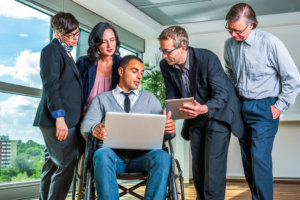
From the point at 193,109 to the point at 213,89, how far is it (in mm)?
233

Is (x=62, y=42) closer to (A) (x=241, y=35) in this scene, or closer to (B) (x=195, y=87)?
(B) (x=195, y=87)

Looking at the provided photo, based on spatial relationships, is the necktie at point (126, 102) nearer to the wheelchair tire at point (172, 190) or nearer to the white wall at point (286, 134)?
the wheelchair tire at point (172, 190)

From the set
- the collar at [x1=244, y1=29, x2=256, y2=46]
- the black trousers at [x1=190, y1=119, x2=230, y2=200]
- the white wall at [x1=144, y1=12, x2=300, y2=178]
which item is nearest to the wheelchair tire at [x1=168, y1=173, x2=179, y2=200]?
the black trousers at [x1=190, y1=119, x2=230, y2=200]

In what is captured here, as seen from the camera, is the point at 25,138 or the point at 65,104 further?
the point at 25,138

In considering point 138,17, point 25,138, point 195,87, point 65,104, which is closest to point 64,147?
point 65,104

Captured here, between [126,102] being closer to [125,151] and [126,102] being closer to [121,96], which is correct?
[121,96]

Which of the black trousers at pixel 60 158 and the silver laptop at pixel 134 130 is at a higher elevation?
the silver laptop at pixel 134 130

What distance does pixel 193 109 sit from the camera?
7.45 ft

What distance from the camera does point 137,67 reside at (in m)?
2.50

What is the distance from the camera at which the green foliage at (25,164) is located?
3940 millimetres

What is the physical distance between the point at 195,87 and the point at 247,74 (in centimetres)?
Result: 35

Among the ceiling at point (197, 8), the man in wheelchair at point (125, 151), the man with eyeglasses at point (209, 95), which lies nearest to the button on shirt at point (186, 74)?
the man with eyeglasses at point (209, 95)

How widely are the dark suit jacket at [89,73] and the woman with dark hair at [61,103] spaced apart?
100mm

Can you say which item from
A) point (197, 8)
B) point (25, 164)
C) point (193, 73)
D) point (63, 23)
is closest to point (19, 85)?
point (25, 164)
